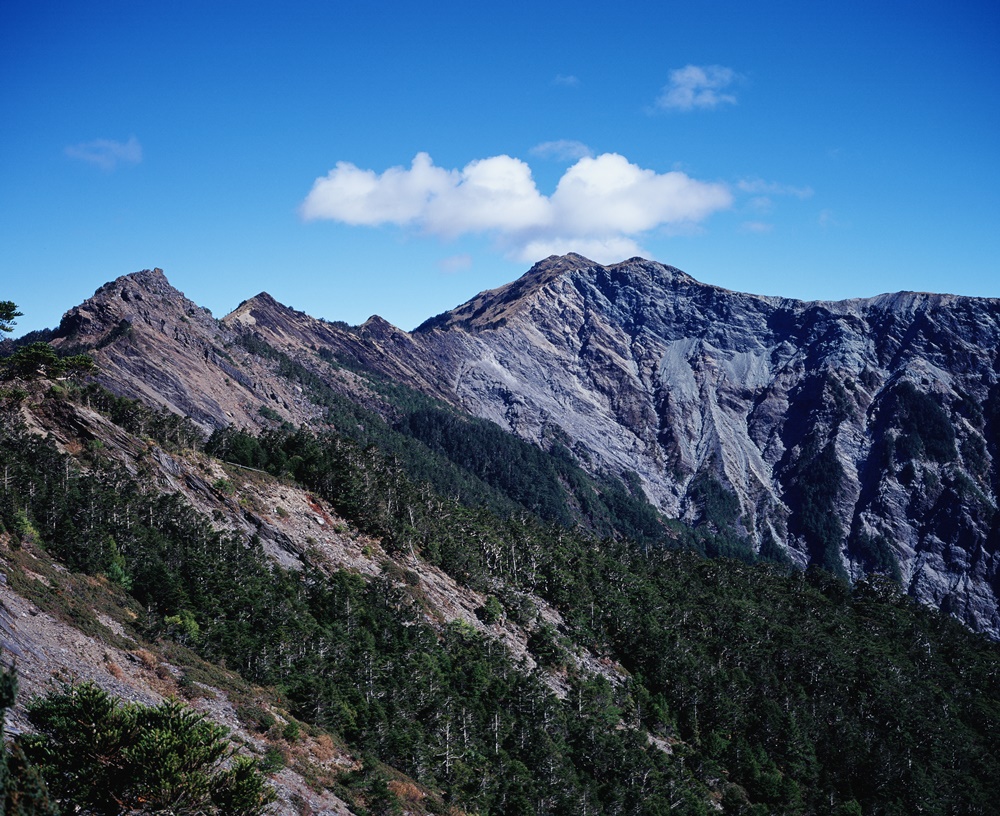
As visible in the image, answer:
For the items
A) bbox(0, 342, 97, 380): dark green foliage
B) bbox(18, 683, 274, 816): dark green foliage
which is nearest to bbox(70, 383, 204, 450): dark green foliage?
bbox(0, 342, 97, 380): dark green foliage

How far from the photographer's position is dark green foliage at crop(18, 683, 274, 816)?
1085 inches

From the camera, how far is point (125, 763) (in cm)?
2800

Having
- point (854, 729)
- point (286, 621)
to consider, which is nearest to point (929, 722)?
point (854, 729)

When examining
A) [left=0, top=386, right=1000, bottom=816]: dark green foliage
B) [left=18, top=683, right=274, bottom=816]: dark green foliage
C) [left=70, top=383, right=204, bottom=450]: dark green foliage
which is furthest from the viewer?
[left=70, top=383, right=204, bottom=450]: dark green foliage

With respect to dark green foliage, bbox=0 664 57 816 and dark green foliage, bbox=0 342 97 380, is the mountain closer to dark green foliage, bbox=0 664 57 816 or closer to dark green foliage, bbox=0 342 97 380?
dark green foliage, bbox=0 342 97 380

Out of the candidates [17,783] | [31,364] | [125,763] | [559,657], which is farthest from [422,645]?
[17,783]

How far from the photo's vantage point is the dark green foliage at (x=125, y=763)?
27.5 meters

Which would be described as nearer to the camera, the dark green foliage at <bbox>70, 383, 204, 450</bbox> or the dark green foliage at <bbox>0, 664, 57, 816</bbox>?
the dark green foliage at <bbox>0, 664, 57, 816</bbox>

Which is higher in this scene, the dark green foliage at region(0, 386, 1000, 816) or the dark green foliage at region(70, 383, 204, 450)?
the dark green foliage at region(70, 383, 204, 450)

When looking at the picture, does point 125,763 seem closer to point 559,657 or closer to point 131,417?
point 559,657

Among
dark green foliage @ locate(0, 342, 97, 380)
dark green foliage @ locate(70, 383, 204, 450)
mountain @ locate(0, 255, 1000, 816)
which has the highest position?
dark green foliage @ locate(0, 342, 97, 380)

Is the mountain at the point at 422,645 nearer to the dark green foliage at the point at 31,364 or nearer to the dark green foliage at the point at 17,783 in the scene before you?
the dark green foliage at the point at 31,364

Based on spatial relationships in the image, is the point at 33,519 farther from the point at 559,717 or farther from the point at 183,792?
the point at 559,717

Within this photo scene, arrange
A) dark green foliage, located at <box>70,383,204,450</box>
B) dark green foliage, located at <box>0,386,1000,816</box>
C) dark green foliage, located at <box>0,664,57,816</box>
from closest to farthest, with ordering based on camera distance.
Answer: dark green foliage, located at <box>0,664,57,816</box> < dark green foliage, located at <box>0,386,1000,816</box> < dark green foliage, located at <box>70,383,204,450</box>
